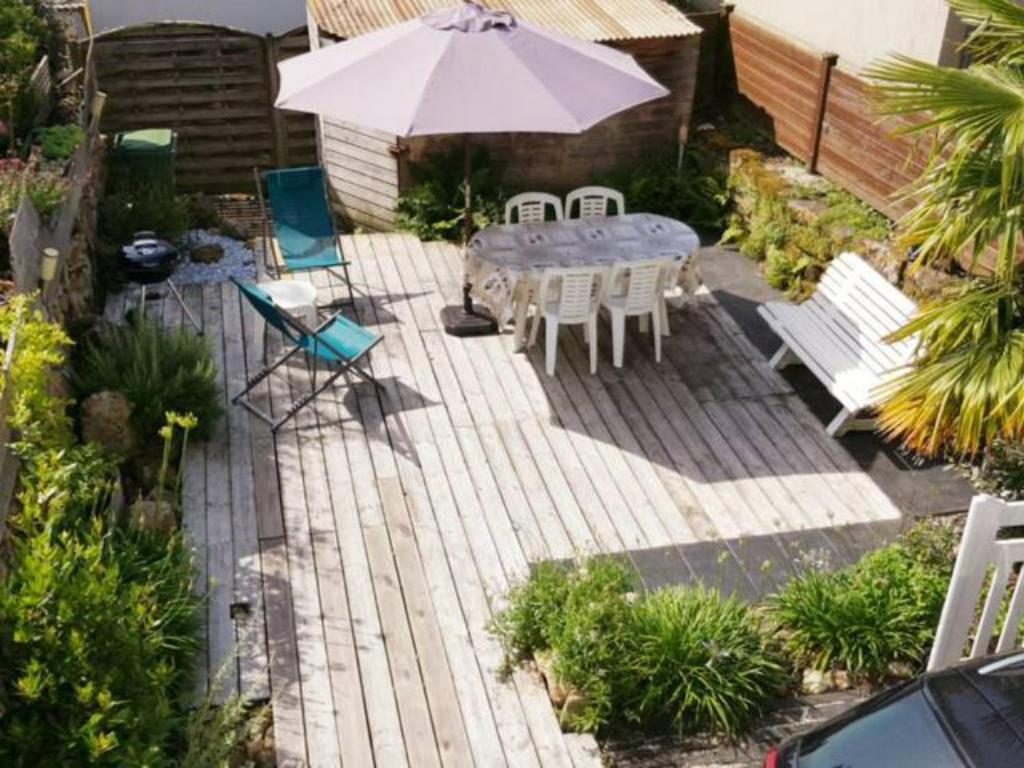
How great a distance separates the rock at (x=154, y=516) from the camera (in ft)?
18.1

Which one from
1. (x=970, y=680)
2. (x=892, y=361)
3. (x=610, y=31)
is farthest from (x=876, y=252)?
(x=970, y=680)

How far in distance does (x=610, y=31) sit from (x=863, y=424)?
4.32 m

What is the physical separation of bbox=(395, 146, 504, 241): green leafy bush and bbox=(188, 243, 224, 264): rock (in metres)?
1.59

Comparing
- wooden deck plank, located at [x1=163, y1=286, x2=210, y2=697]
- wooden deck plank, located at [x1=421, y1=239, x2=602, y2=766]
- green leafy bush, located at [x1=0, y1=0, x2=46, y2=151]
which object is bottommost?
wooden deck plank, located at [x1=421, y1=239, x2=602, y2=766]

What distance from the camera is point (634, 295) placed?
7.38 meters

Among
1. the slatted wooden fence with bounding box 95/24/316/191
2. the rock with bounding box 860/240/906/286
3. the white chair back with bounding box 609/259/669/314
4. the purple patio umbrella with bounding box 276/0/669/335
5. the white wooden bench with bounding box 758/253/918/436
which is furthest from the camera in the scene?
the slatted wooden fence with bounding box 95/24/316/191

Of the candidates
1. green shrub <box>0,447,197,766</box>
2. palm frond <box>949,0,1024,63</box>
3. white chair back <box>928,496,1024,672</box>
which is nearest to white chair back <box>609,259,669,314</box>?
palm frond <box>949,0,1024,63</box>

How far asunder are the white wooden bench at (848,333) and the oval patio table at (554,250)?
0.81 metres

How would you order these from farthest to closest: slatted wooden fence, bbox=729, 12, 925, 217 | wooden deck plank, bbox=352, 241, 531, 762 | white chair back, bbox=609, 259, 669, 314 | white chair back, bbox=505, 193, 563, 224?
white chair back, bbox=505, 193, 563, 224 < slatted wooden fence, bbox=729, 12, 925, 217 < white chair back, bbox=609, 259, 669, 314 < wooden deck plank, bbox=352, 241, 531, 762

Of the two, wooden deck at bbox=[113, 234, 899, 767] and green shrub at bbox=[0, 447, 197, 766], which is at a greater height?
green shrub at bbox=[0, 447, 197, 766]

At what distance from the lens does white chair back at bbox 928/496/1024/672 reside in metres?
4.41

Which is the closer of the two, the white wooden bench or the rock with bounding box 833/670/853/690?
the rock with bounding box 833/670/853/690

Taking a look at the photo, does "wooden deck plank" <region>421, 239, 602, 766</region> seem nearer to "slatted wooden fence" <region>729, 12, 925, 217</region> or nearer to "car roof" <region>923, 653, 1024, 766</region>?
"car roof" <region>923, 653, 1024, 766</region>

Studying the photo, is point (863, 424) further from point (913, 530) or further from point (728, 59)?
point (728, 59)
